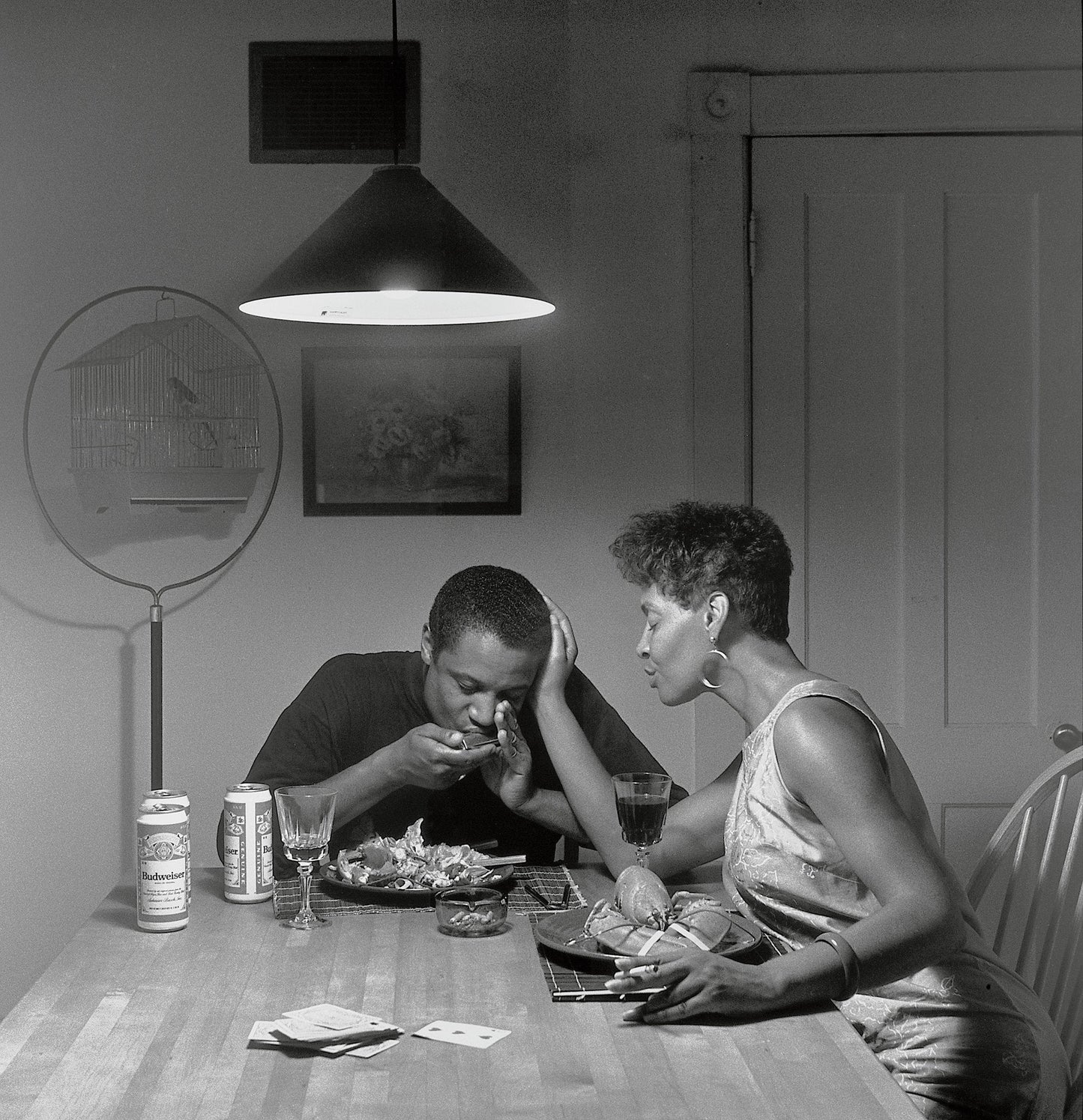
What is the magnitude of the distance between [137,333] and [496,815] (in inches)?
52.6

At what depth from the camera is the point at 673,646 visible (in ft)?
6.09

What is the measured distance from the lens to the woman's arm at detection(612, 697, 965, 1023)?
132 centimetres

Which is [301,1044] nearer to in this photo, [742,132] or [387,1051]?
[387,1051]

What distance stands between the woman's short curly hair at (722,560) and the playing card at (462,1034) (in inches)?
28.3

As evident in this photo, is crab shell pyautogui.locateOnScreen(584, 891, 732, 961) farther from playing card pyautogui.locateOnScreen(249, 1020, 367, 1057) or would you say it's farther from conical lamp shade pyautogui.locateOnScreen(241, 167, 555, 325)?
conical lamp shade pyautogui.locateOnScreen(241, 167, 555, 325)

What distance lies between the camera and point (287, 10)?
283cm

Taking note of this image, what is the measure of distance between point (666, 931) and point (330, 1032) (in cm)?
42

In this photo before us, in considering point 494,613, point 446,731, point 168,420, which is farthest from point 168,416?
point 446,731

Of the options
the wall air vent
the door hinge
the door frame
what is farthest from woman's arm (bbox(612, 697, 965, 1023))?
the wall air vent

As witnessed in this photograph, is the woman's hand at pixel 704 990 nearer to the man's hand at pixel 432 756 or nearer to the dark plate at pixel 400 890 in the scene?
the dark plate at pixel 400 890

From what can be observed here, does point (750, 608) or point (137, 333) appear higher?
point (137, 333)

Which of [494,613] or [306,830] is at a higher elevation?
[494,613]

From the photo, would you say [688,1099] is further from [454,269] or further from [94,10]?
[94,10]

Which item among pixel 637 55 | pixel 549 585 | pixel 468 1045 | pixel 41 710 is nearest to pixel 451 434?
pixel 549 585
